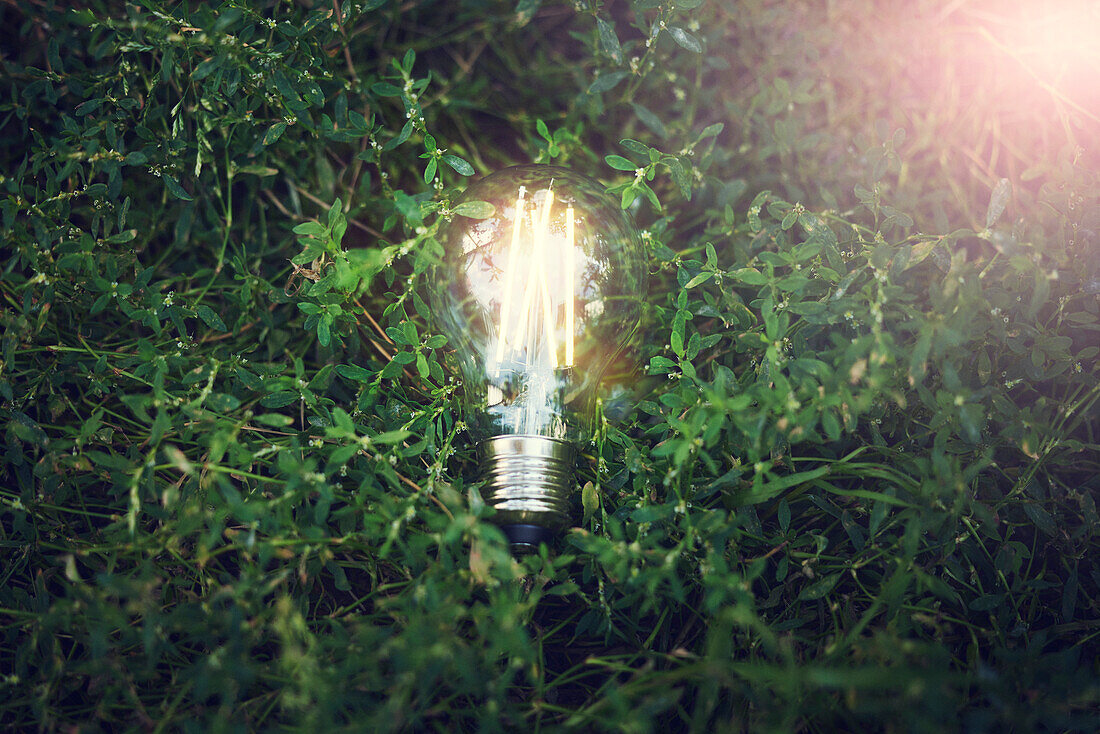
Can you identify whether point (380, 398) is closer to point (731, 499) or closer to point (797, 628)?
point (731, 499)

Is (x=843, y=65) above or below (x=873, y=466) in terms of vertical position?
above

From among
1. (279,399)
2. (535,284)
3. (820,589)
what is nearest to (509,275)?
(535,284)

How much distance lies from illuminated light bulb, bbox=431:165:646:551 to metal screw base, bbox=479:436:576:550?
0.02 meters

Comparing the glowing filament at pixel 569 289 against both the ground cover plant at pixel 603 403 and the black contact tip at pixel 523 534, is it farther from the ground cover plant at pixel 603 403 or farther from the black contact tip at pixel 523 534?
the black contact tip at pixel 523 534

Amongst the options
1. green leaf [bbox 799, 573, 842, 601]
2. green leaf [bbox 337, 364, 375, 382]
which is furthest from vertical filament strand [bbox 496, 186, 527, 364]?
green leaf [bbox 799, 573, 842, 601]

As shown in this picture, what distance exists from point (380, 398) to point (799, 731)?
93cm

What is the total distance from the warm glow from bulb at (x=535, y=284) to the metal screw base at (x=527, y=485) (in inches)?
6.0

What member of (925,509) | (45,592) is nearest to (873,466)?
(925,509)

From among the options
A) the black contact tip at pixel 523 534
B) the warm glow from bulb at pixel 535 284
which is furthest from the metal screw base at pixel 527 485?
the warm glow from bulb at pixel 535 284

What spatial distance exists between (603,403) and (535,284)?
269mm

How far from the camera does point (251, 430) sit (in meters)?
1.17

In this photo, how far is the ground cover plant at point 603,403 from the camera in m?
0.93

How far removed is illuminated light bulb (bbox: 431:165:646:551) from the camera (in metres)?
1.17

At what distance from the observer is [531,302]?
118 centimetres
